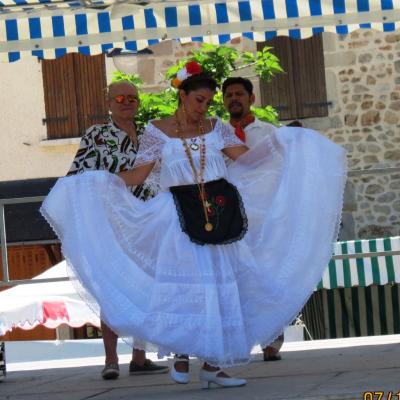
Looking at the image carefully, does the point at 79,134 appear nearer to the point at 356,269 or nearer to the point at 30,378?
the point at 356,269

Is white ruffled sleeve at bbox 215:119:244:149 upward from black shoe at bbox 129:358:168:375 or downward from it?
upward

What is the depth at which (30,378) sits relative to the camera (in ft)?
25.9

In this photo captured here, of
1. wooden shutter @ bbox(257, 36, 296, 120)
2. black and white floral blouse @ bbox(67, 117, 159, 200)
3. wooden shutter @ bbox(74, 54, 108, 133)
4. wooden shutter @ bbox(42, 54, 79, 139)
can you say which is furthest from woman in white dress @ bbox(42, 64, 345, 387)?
wooden shutter @ bbox(42, 54, 79, 139)

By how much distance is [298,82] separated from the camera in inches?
955

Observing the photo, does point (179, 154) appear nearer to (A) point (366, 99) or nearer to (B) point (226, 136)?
(B) point (226, 136)

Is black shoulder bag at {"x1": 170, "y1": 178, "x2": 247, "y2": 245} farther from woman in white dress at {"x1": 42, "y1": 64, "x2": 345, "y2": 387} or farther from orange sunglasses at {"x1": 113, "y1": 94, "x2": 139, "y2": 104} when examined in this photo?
orange sunglasses at {"x1": 113, "y1": 94, "x2": 139, "y2": 104}

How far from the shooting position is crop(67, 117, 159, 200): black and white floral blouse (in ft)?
24.8

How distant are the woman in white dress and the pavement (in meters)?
0.29

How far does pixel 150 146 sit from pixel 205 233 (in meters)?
0.59

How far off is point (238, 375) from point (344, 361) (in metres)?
0.69

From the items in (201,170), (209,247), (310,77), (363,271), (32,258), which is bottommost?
(363,271)

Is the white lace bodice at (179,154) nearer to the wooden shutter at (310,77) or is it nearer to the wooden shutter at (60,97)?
the wooden shutter at (310,77)

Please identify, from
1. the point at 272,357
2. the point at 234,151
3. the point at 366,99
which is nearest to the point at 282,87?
the point at 366,99

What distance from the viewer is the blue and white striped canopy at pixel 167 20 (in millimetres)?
9039
